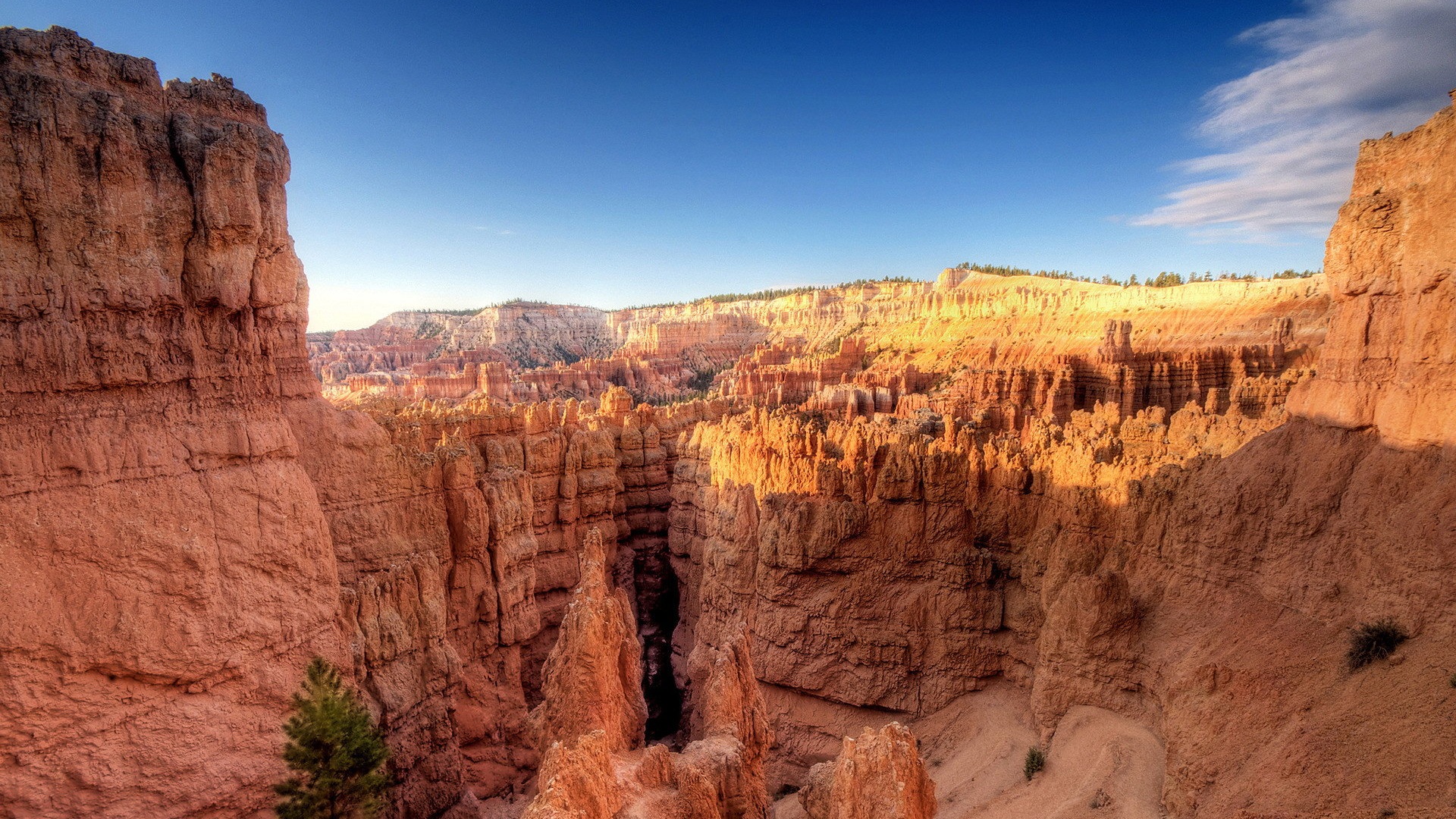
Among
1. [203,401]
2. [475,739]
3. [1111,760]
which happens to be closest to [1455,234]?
[1111,760]

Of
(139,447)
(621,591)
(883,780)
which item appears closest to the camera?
(883,780)

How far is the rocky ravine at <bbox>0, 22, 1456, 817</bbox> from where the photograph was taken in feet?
29.4

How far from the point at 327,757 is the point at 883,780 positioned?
8.81m

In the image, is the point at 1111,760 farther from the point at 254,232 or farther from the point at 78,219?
the point at 78,219

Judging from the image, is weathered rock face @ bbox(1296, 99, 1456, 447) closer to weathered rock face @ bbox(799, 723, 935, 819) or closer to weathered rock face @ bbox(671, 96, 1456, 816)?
weathered rock face @ bbox(671, 96, 1456, 816)

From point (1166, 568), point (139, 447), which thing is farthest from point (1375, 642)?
point (139, 447)

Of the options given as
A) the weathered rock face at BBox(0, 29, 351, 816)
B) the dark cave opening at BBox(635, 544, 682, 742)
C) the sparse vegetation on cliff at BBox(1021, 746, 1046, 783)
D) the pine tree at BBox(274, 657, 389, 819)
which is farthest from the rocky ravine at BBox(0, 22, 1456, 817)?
the dark cave opening at BBox(635, 544, 682, 742)

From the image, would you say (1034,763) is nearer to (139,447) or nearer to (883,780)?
(883,780)

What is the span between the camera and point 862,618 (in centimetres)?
1794

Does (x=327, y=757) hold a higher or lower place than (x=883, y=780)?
lower

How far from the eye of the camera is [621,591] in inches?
555

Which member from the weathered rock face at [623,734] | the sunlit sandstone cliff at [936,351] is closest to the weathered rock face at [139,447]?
the weathered rock face at [623,734]

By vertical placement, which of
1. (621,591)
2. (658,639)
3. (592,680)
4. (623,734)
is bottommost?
(658,639)

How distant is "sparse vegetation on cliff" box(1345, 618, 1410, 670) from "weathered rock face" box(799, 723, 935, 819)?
240 inches
